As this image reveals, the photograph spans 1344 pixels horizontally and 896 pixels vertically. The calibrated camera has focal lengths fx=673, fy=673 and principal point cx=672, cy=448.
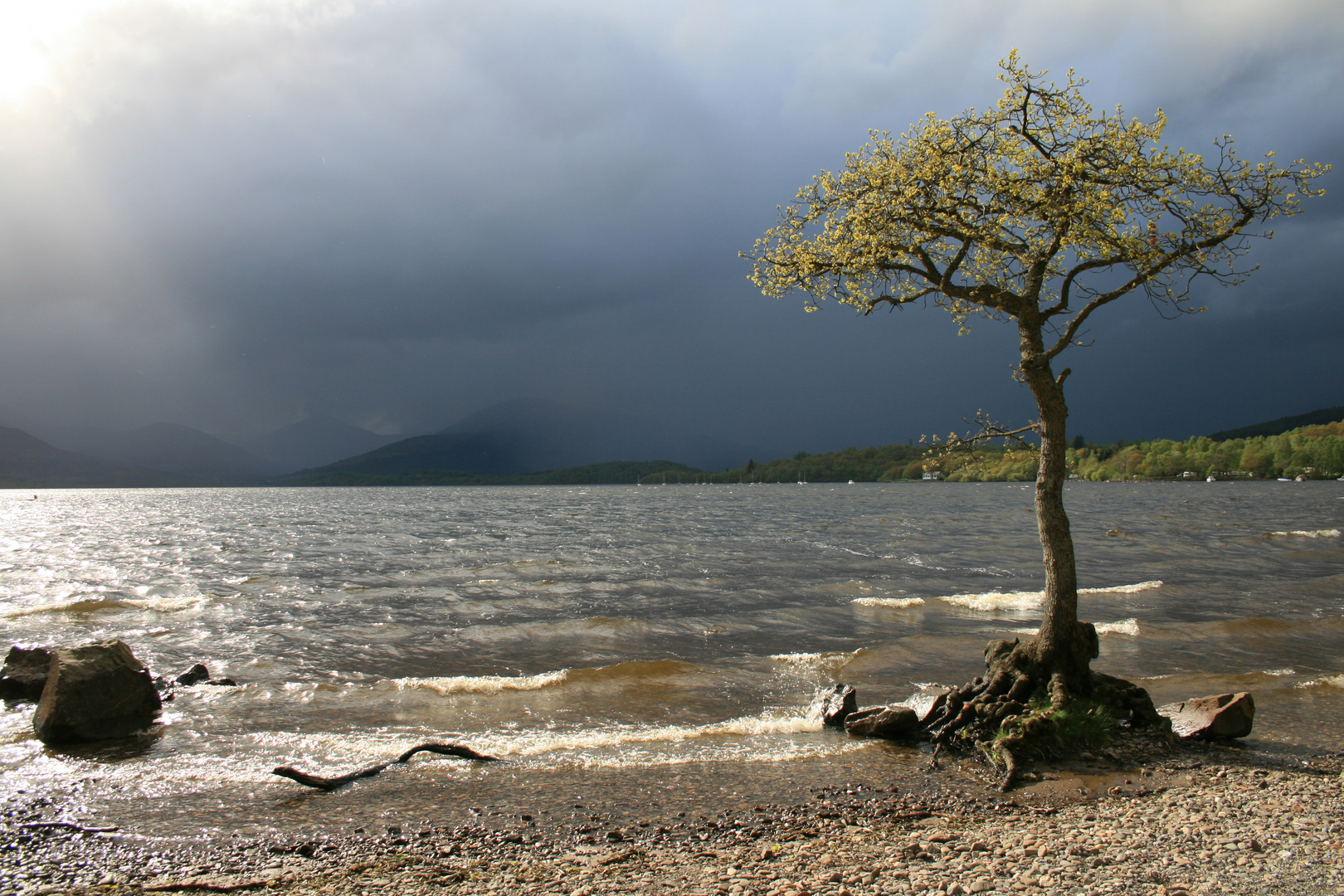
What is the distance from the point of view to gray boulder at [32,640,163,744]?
13242mm

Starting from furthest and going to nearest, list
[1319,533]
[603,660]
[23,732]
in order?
[1319,533]
[603,660]
[23,732]

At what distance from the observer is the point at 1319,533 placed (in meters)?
60.0

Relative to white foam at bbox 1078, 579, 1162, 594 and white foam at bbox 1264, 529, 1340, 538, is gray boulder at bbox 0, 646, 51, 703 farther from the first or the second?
white foam at bbox 1264, 529, 1340, 538

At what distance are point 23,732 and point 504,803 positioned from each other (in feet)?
36.5

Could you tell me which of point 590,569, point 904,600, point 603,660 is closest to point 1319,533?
point 904,600

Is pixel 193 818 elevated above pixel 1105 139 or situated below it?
below

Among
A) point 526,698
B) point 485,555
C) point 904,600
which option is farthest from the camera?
point 485,555

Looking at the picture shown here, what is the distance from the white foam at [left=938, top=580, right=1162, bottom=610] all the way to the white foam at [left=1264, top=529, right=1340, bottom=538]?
39.0m

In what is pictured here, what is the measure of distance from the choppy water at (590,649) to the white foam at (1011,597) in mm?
221

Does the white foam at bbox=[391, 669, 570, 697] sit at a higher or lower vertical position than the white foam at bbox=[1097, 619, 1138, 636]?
higher

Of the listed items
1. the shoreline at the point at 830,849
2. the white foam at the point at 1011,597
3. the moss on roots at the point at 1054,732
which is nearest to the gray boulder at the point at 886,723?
the moss on roots at the point at 1054,732

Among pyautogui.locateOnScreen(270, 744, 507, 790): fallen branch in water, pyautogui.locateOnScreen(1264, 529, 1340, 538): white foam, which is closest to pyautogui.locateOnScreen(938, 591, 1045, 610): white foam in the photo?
pyautogui.locateOnScreen(270, 744, 507, 790): fallen branch in water

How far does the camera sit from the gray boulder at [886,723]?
1308 cm

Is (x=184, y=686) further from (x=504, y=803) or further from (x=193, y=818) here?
(x=504, y=803)
